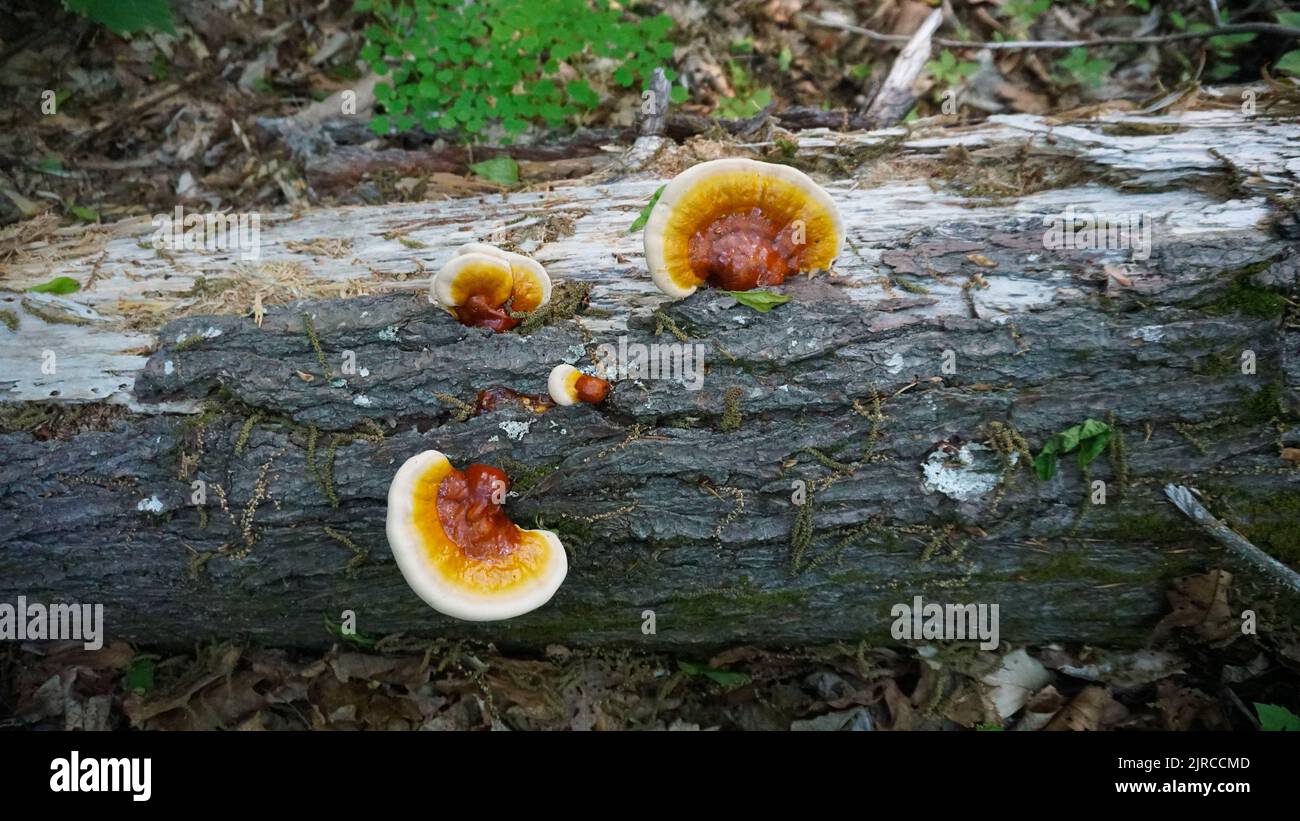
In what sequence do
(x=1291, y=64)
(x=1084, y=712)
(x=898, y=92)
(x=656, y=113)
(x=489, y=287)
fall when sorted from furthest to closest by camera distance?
(x=898, y=92)
(x=656, y=113)
(x=1291, y=64)
(x=1084, y=712)
(x=489, y=287)

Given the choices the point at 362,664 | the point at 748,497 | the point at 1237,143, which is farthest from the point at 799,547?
the point at 1237,143

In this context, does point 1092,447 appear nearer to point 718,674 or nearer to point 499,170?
point 718,674

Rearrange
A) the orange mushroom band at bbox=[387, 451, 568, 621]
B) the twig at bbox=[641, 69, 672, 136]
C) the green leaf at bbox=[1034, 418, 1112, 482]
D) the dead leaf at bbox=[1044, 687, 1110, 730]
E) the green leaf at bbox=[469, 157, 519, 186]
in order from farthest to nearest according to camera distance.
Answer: the green leaf at bbox=[469, 157, 519, 186]
the twig at bbox=[641, 69, 672, 136]
the dead leaf at bbox=[1044, 687, 1110, 730]
the green leaf at bbox=[1034, 418, 1112, 482]
the orange mushroom band at bbox=[387, 451, 568, 621]

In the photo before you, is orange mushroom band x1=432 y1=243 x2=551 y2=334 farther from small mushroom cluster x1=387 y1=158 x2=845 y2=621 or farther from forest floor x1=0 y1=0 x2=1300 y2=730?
forest floor x1=0 y1=0 x2=1300 y2=730

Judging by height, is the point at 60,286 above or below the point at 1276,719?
above

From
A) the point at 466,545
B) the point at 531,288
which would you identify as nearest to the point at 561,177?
the point at 531,288

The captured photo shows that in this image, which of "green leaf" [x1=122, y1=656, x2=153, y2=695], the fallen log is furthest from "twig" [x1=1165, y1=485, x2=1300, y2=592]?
"green leaf" [x1=122, y1=656, x2=153, y2=695]

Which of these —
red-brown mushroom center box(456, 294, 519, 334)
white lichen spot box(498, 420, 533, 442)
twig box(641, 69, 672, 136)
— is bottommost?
white lichen spot box(498, 420, 533, 442)
